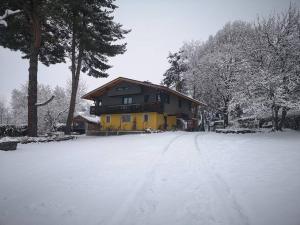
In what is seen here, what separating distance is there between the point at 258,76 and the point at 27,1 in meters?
21.3

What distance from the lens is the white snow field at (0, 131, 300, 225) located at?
169 inches

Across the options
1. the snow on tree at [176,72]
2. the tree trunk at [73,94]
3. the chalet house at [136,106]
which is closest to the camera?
the tree trunk at [73,94]

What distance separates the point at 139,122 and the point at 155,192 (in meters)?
27.3

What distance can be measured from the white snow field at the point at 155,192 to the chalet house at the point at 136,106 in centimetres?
2214

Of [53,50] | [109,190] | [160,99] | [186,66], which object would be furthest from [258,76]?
[186,66]

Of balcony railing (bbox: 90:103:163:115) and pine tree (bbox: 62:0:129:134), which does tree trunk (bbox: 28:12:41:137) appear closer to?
pine tree (bbox: 62:0:129:134)

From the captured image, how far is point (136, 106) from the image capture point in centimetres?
3219

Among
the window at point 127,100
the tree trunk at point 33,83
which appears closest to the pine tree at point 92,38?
the tree trunk at point 33,83

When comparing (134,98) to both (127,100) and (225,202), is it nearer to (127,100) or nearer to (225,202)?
(127,100)

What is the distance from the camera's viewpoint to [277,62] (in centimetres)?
2062

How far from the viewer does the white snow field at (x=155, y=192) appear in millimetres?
4285

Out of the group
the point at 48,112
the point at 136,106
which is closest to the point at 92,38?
the point at 136,106

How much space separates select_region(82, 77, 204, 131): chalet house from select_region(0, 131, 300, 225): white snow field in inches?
871

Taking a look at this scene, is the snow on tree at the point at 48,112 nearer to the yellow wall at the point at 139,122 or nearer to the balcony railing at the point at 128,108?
the balcony railing at the point at 128,108
